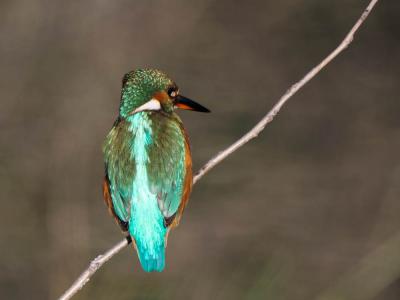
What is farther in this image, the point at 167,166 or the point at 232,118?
the point at 232,118

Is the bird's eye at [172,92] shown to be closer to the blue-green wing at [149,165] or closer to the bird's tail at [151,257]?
the blue-green wing at [149,165]

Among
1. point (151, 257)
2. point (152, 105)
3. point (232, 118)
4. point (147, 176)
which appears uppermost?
point (152, 105)

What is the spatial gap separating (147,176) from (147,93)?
443mm

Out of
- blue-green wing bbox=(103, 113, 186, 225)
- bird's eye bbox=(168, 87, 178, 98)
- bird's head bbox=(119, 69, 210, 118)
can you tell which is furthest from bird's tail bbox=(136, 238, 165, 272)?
bird's eye bbox=(168, 87, 178, 98)

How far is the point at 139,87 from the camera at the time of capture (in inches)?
127

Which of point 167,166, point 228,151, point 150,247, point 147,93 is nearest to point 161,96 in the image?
point 147,93

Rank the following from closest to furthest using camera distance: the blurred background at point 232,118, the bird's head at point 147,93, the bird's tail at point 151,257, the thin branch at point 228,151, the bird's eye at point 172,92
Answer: the thin branch at point 228,151 → the bird's tail at point 151,257 → the bird's head at point 147,93 → the bird's eye at point 172,92 → the blurred background at point 232,118

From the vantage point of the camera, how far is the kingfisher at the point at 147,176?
2.87 meters

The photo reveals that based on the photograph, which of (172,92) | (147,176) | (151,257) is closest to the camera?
(151,257)

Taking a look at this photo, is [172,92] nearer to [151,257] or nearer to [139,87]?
[139,87]

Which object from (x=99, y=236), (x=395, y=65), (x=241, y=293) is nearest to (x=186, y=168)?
(x=241, y=293)

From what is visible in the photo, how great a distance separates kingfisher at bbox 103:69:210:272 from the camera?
113 inches

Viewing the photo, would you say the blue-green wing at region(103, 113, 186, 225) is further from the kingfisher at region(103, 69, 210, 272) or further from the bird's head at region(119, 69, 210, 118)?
the bird's head at region(119, 69, 210, 118)

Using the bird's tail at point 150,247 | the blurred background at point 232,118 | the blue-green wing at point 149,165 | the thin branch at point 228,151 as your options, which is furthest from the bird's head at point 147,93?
the blurred background at point 232,118
